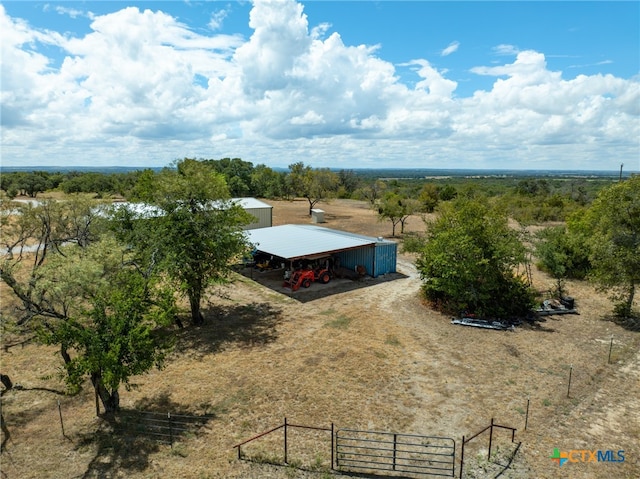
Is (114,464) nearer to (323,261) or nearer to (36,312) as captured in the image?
(36,312)

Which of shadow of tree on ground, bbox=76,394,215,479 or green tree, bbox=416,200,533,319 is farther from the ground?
green tree, bbox=416,200,533,319

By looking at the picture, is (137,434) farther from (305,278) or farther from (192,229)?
(305,278)

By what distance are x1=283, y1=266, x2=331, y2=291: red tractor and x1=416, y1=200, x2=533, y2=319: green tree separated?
6.25m

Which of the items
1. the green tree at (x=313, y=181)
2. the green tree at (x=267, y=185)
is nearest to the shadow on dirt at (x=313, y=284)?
the green tree at (x=313, y=181)

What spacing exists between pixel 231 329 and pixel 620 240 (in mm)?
17439

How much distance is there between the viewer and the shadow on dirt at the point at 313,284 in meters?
21.5

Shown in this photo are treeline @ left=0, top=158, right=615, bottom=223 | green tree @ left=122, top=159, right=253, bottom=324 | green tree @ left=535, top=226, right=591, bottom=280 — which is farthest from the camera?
treeline @ left=0, top=158, right=615, bottom=223

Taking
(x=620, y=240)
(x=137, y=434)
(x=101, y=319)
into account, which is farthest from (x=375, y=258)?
(x=101, y=319)

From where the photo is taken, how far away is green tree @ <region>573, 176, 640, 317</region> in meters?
17.4

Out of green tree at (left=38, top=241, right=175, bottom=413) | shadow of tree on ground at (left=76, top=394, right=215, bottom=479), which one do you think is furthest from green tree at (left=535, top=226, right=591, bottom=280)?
green tree at (left=38, top=241, right=175, bottom=413)

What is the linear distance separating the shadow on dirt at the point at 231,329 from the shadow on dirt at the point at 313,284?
A: 2220mm

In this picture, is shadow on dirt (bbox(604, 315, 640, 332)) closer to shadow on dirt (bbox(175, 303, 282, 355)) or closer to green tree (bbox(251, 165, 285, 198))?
shadow on dirt (bbox(175, 303, 282, 355))

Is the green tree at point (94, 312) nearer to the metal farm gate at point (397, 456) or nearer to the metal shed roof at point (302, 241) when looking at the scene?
the metal farm gate at point (397, 456)

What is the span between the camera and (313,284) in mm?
23359
